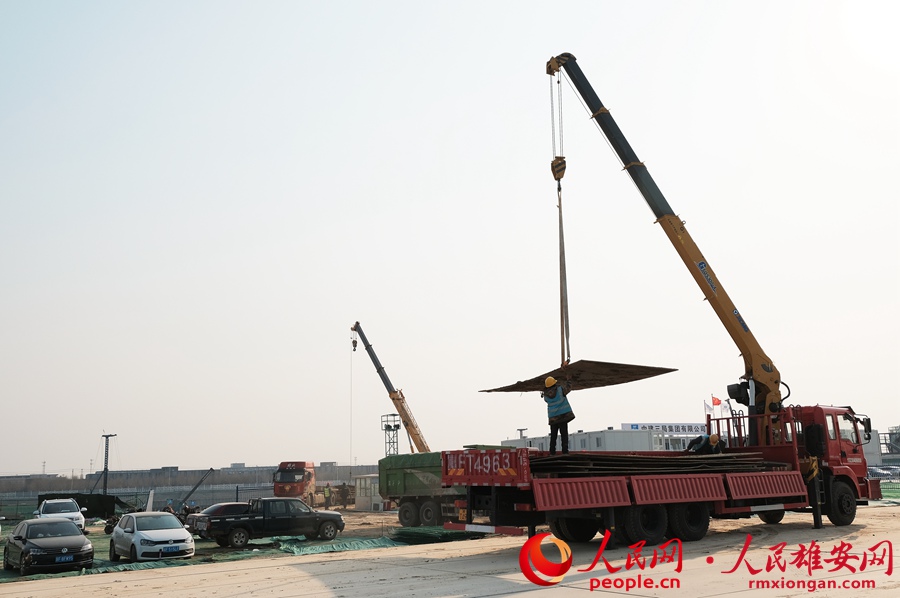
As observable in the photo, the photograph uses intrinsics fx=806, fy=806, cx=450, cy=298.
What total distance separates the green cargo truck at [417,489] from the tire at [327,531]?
14.5ft

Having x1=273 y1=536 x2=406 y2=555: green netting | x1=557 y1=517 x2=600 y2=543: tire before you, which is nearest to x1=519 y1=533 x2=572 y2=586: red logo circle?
x1=557 y1=517 x2=600 y2=543: tire

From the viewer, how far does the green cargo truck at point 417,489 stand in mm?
27938

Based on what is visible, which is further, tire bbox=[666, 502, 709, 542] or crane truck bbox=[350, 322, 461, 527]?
crane truck bbox=[350, 322, 461, 527]

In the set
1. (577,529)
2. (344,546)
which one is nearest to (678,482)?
(577,529)

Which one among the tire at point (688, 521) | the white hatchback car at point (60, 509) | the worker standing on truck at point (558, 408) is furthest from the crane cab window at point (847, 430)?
the white hatchback car at point (60, 509)

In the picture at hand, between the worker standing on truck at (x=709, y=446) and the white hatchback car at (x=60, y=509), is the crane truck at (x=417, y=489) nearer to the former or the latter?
the worker standing on truck at (x=709, y=446)

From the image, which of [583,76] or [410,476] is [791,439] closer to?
[583,76]

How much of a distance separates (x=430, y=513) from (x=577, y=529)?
1151 centimetres

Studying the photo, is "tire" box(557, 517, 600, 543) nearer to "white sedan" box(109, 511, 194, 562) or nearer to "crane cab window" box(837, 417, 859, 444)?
"crane cab window" box(837, 417, 859, 444)

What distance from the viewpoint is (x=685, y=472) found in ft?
56.5

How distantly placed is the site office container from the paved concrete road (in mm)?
646

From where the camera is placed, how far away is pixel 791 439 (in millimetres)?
20312

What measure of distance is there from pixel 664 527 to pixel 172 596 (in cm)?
960

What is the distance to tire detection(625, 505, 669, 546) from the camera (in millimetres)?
15898
